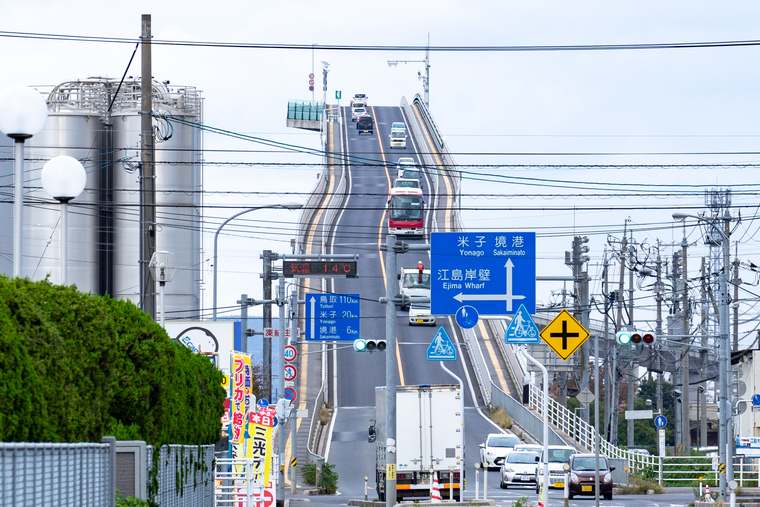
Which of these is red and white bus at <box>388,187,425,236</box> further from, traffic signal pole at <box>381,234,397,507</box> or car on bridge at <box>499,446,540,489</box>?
traffic signal pole at <box>381,234,397,507</box>

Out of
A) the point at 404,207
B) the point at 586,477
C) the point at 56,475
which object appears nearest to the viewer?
the point at 56,475

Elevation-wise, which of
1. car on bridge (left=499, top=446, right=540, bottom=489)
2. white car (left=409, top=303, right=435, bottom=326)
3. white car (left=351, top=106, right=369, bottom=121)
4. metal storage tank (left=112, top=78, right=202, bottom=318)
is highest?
white car (left=351, top=106, right=369, bottom=121)

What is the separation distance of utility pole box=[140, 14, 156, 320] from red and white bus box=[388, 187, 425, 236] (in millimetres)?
52257

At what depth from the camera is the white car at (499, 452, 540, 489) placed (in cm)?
4500

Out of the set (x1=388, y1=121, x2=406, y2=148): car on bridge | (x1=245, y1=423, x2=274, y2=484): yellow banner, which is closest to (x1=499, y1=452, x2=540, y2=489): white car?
(x1=245, y1=423, x2=274, y2=484): yellow banner

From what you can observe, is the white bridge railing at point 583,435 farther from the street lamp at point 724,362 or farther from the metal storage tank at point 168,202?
the metal storage tank at point 168,202

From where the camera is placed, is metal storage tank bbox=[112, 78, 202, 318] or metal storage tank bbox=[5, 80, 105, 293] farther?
metal storage tank bbox=[112, 78, 202, 318]

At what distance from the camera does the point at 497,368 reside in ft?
224

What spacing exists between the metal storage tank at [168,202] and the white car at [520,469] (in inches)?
840

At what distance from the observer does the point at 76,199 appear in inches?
2473

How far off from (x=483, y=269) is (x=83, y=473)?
18.6 meters

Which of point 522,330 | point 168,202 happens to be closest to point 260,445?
point 522,330

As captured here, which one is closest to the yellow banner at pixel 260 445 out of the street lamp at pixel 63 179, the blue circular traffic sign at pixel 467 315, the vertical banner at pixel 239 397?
the vertical banner at pixel 239 397

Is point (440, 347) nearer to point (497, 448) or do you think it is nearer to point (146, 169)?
point (146, 169)
